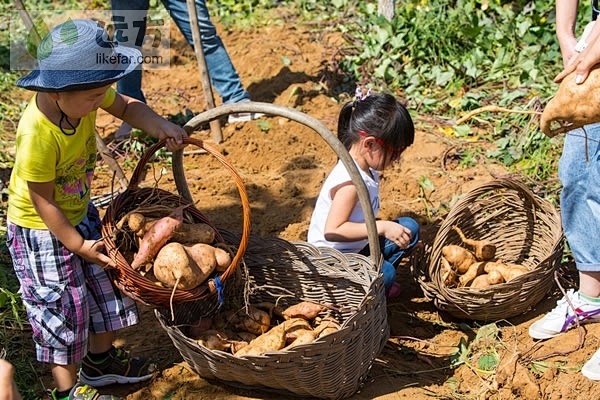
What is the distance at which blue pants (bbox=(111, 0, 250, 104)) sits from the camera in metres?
5.07

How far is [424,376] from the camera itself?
3.24 meters

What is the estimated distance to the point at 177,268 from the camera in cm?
279

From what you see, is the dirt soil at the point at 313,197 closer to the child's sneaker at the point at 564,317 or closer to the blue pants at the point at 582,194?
the child's sneaker at the point at 564,317

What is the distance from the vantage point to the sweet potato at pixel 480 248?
372 cm

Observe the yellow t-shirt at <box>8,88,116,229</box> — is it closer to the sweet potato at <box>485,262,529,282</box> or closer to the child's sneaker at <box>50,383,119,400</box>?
A: the child's sneaker at <box>50,383,119,400</box>

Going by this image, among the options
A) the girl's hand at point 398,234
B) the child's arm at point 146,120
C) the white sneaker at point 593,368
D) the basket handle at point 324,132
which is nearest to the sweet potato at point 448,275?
the girl's hand at point 398,234

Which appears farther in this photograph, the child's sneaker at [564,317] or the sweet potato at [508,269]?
the sweet potato at [508,269]

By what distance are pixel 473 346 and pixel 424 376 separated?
0.30 metres

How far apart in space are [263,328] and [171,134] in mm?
922

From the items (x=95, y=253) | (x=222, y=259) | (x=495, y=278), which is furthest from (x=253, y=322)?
(x=495, y=278)

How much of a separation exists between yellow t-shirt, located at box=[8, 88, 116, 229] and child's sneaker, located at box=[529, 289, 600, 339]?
1999 mm

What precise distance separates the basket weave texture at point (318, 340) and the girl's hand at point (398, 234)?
0.24 meters

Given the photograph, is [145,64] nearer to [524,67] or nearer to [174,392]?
[524,67]

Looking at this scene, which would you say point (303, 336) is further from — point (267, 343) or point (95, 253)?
point (95, 253)
